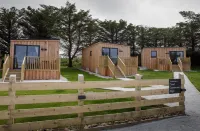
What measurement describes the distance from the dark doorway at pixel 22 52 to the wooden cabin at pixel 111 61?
5561mm

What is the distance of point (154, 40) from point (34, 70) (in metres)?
27.0

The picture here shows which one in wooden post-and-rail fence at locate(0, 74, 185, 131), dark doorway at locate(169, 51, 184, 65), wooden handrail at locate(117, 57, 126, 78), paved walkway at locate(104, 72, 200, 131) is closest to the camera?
wooden post-and-rail fence at locate(0, 74, 185, 131)

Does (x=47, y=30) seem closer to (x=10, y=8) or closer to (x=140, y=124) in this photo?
(x=10, y=8)

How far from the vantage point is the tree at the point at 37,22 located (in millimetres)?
31469

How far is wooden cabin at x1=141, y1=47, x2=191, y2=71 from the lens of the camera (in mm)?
24625

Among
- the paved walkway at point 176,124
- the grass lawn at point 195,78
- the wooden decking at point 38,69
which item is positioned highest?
the wooden decking at point 38,69

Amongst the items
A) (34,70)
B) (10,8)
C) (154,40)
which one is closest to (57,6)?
(10,8)

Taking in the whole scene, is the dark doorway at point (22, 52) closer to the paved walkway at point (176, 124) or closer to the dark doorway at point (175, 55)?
the paved walkway at point (176, 124)

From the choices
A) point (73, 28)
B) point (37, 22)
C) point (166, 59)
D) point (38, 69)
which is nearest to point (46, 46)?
point (38, 69)

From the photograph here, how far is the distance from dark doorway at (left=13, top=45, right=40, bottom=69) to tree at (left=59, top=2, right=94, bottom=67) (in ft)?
45.1

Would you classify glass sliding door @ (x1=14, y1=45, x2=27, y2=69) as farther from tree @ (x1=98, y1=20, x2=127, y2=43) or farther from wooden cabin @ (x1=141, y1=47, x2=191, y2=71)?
tree @ (x1=98, y1=20, x2=127, y2=43)

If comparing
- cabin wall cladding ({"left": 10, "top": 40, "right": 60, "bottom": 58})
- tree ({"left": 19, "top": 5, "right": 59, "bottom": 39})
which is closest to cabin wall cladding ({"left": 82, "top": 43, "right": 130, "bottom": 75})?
cabin wall cladding ({"left": 10, "top": 40, "right": 60, "bottom": 58})

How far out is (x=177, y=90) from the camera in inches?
251

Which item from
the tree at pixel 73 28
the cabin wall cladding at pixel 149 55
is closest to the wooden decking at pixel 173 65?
the cabin wall cladding at pixel 149 55
